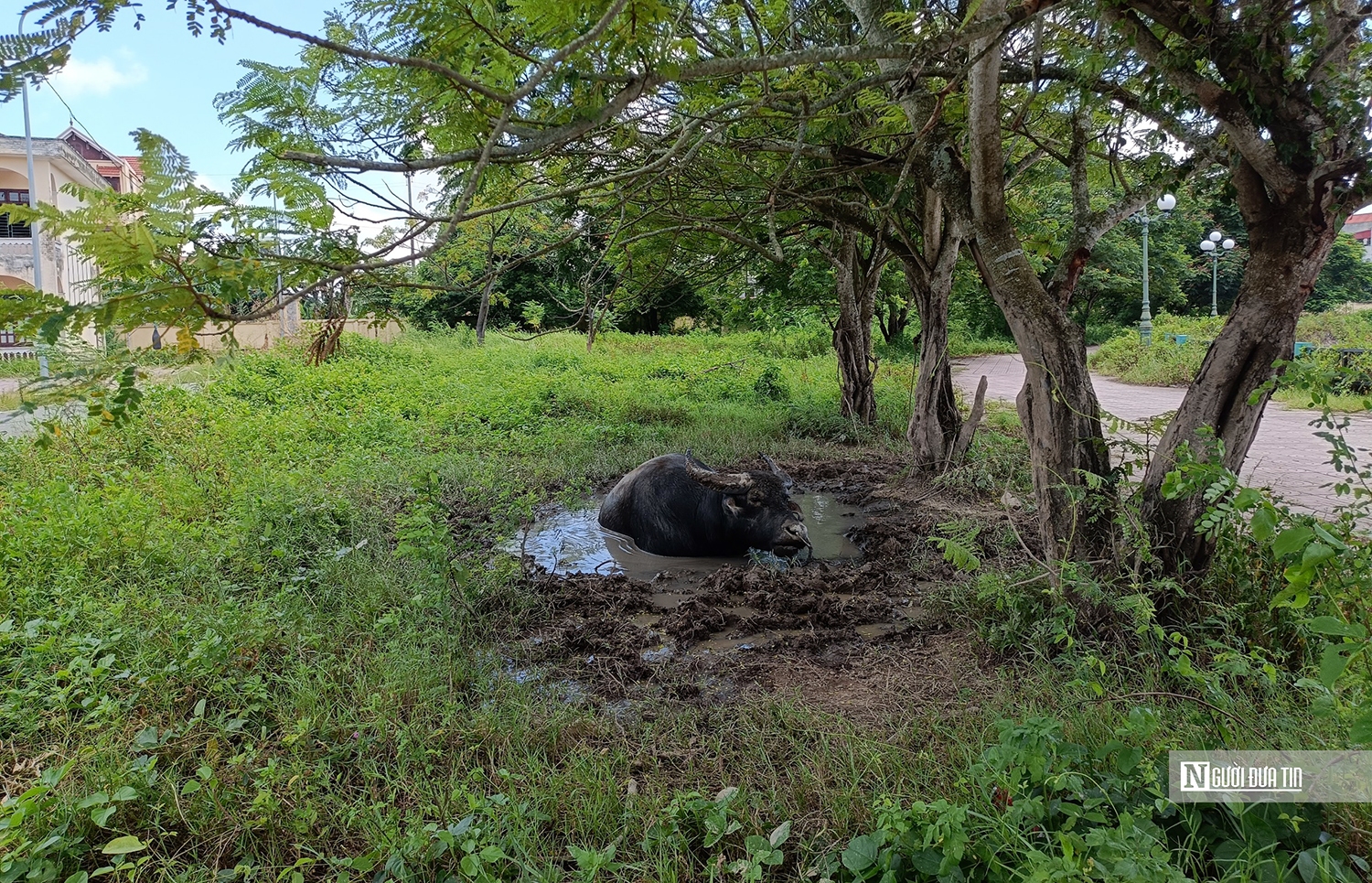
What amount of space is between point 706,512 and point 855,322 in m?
4.39

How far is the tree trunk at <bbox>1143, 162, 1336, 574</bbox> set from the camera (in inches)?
126

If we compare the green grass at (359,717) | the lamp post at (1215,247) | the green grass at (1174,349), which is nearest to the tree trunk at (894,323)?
the green grass at (1174,349)

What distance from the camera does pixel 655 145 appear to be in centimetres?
432

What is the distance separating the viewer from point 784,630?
179 inches

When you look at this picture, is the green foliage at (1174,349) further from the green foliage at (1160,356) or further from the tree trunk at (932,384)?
the tree trunk at (932,384)

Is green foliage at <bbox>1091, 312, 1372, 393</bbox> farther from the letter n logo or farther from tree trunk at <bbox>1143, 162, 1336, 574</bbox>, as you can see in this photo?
the letter n logo

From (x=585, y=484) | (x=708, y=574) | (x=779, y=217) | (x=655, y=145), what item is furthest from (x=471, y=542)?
(x=779, y=217)

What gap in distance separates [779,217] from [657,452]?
3.01 metres

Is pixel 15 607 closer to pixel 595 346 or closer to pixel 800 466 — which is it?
pixel 800 466

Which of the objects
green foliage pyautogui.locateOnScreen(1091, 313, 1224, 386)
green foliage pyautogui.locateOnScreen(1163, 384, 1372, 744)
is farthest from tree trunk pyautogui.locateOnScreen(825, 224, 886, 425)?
green foliage pyautogui.locateOnScreen(1091, 313, 1224, 386)

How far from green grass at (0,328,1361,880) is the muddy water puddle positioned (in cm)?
36

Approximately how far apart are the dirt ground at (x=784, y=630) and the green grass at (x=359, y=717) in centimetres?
18

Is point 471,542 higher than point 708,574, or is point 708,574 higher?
point 471,542

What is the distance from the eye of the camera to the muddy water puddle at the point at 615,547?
5855mm
